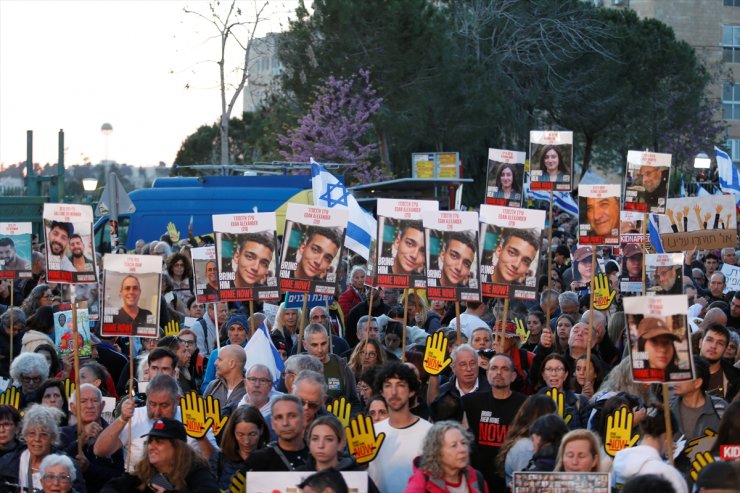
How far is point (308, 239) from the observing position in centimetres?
1188

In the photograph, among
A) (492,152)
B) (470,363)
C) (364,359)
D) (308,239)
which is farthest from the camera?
(492,152)

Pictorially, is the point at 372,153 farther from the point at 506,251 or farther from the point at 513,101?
the point at 506,251

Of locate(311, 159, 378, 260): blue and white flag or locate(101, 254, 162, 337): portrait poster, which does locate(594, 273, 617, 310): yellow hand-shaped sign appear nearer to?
locate(311, 159, 378, 260): blue and white flag

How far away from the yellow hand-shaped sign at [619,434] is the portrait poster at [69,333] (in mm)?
5074

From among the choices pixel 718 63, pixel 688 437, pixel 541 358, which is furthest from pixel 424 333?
pixel 718 63

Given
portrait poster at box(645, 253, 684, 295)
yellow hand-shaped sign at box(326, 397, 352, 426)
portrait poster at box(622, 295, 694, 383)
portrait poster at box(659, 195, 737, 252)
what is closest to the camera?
portrait poster at box(622, 295, 694, 383)

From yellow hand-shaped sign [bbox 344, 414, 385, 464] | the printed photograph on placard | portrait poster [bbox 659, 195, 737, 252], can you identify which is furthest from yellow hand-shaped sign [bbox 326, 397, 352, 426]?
portrait poster [bbox 659, 195, 737, 252]

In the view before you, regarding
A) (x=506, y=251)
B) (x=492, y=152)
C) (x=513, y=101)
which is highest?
(x=513, y=101)

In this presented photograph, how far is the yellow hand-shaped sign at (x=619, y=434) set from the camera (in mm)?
8695

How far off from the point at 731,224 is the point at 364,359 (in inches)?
354

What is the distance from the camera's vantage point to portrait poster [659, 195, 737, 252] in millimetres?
18125

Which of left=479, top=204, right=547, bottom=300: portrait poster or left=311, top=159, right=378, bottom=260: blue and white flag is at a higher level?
left=311, top=159, right=378, bottom=260: blue and white flag

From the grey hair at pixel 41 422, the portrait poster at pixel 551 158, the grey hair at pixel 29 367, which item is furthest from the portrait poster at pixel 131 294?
the portrait poster at pixel 551 158

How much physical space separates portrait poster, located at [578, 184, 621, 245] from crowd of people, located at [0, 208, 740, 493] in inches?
30.7
